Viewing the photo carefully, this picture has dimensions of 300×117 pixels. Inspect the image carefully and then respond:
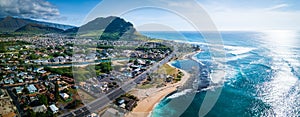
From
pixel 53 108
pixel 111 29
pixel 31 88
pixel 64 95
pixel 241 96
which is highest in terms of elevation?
pixel 111 29

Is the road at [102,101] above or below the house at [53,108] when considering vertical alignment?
below

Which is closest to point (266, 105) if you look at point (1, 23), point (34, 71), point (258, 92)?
point (258, 92)

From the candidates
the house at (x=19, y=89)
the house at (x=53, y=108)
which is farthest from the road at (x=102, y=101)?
the house at (x=19, y=89)

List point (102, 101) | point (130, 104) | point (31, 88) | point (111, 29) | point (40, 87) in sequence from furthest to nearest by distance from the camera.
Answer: point (111, 29) → point (40, 87) → point (31, 88) → point (102, 101) → point (130, 104)

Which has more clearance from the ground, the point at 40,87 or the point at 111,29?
Result: the point at 111,29

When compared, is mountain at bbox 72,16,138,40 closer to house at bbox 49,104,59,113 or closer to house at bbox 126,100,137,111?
house at bbox 126,100,137,111

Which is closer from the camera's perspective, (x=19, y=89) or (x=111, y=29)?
(x=19, y=89)

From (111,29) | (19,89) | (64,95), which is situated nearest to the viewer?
(64,95)

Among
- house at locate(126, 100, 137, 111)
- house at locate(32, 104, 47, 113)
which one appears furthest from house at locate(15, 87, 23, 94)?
house at locate(126, 100, 137, 111)

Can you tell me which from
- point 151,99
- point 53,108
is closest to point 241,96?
point 151,99

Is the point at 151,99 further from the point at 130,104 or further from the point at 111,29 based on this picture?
the point at 111,29

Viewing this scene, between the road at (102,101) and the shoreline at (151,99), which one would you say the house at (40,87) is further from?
the shoreline at (151,99)

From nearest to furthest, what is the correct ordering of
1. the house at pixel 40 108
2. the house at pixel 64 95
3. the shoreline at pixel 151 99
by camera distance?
the house at pixel 40 108, the shoreline at pixel 151 99, the house at pixel 64 95
